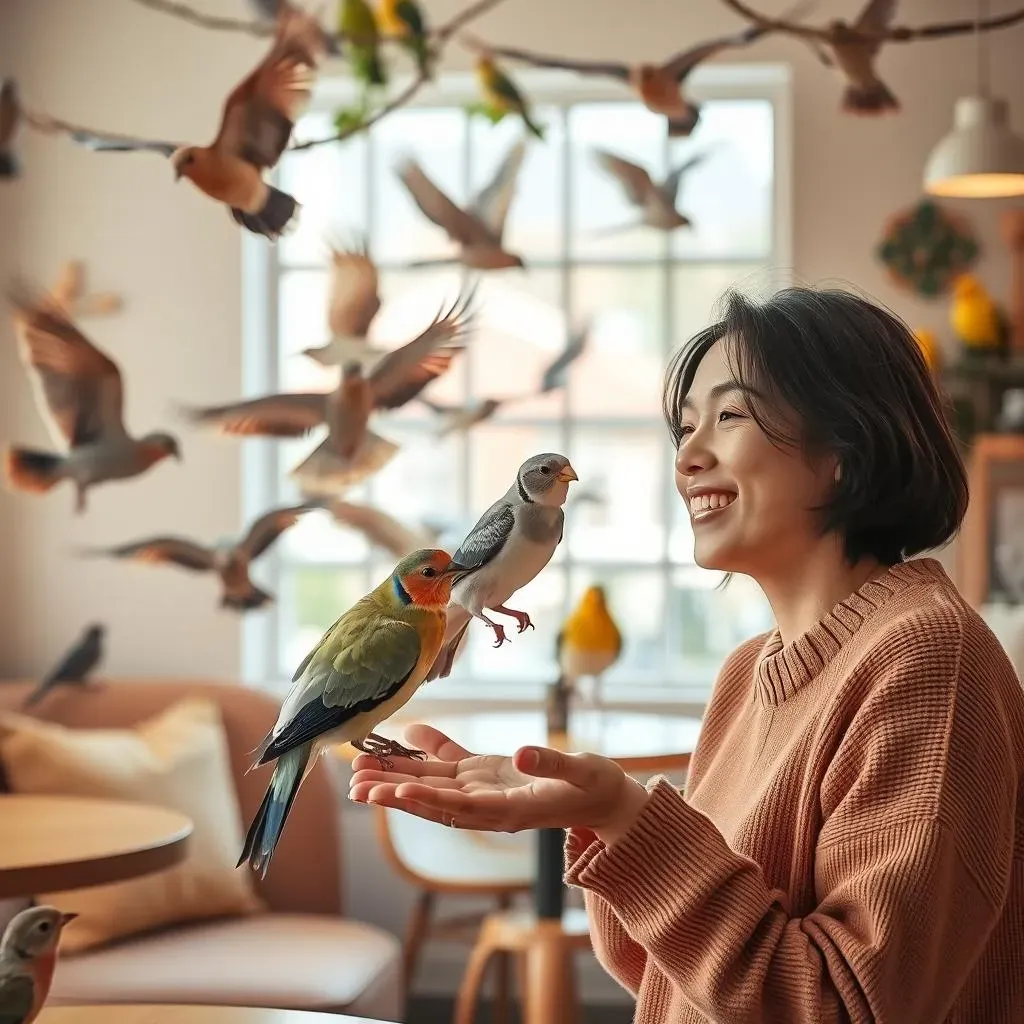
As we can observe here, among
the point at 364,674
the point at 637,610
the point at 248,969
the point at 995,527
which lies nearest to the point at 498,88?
the point at 637,610

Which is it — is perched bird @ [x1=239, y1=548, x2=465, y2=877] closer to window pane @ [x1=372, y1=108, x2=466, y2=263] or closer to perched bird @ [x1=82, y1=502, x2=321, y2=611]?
perched bird @ [x1=82, y1=502, x2=321, y2=611]

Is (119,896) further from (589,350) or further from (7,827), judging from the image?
(589,350)

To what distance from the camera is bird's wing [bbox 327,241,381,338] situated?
178 cm

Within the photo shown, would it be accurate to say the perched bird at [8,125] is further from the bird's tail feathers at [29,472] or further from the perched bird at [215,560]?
the perched bird at [215,560]

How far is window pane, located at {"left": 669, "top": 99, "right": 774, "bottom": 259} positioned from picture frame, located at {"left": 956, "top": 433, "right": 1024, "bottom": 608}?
0.84 metres

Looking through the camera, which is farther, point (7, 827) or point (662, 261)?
point (662, 261)

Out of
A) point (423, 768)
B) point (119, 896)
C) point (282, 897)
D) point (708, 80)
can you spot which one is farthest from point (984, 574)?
point (423, 768)

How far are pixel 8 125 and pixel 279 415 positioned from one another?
7.70 feet

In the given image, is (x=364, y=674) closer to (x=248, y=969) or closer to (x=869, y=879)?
(x=869, y=879)

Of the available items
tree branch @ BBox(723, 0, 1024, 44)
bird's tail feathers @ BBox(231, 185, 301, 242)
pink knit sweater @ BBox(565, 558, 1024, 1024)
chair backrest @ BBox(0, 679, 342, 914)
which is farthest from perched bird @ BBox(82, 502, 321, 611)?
pink knit sweater @ BBox(565, 558, 1024, 1024)

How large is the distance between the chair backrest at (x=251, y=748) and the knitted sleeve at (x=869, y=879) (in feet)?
6.94

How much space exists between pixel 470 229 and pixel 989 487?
1.40 meters

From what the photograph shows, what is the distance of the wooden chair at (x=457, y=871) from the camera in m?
3.10

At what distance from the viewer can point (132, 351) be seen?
3.60 m
